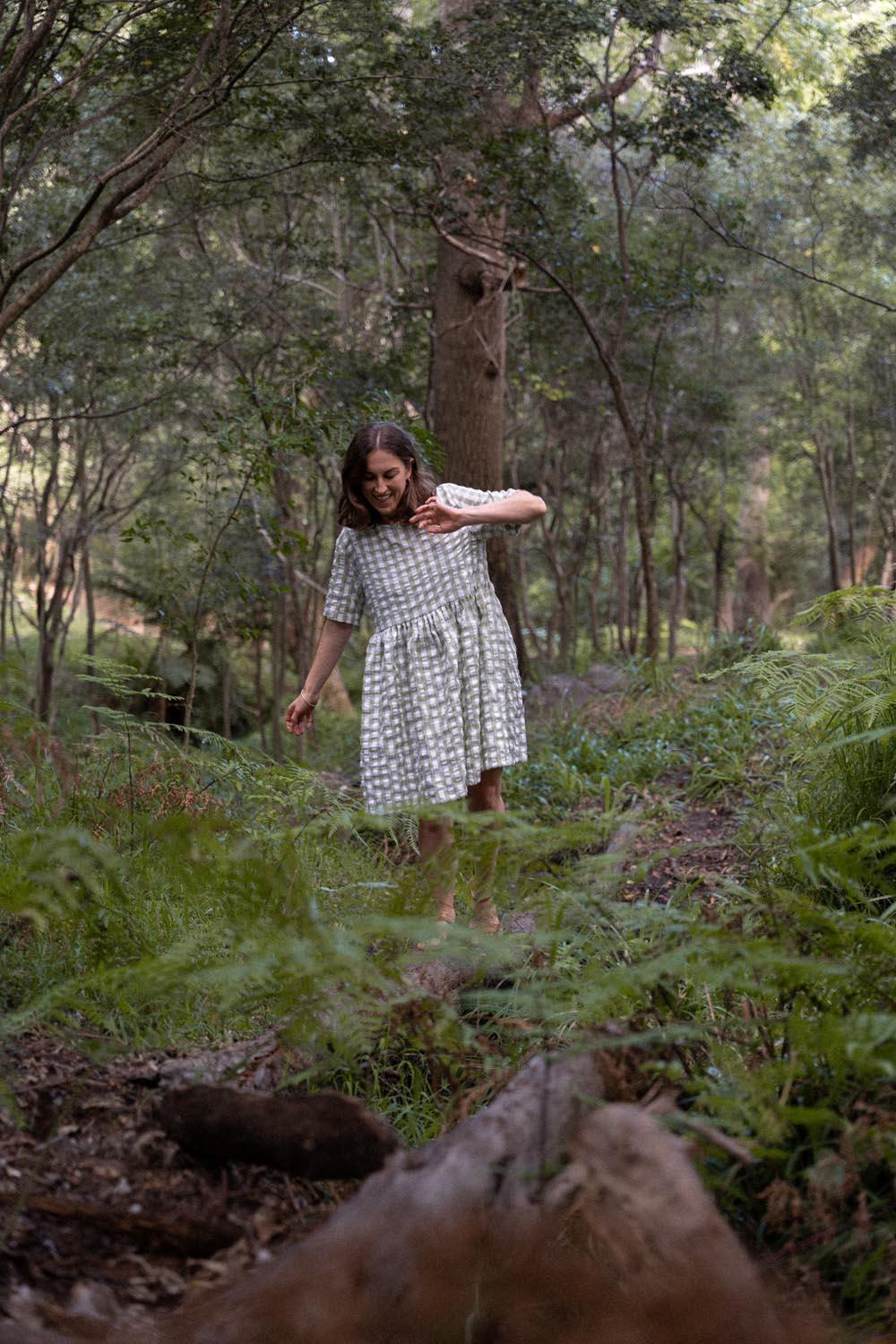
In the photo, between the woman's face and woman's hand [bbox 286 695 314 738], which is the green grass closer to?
woman's hand [bbox 286 695 314 738]

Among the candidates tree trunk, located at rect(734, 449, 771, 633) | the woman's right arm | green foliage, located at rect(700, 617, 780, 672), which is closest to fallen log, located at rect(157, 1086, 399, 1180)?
the woman's right arm

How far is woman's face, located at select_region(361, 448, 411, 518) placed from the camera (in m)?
4.20

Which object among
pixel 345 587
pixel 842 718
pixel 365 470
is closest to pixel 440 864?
pixel 842 718

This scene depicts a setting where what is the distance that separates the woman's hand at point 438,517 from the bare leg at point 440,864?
1.02m

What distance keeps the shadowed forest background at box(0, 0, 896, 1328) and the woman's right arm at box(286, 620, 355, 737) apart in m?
0.26

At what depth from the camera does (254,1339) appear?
155 centimetres

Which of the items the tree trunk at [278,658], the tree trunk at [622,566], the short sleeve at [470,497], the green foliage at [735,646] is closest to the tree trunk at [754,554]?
the tree trunk at [622,566]

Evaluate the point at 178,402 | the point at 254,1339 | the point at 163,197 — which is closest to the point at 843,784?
the point at 254,1339

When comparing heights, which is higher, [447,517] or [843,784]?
[447,517]

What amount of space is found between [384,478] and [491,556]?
20.1 ft

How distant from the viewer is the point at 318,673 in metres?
4.41

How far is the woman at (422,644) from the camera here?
4227 millimetres

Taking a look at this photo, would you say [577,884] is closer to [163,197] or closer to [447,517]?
[447,517]

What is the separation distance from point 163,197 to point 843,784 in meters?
9.73
